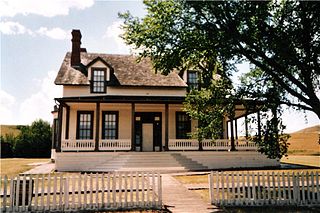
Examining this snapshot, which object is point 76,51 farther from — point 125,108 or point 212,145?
point 212,145

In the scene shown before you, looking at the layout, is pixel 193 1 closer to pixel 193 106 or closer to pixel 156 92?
pixel 193 106

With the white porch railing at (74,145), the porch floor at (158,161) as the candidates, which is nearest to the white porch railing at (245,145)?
the porch floor at (158,161)

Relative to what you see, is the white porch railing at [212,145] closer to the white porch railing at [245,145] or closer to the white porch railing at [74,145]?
the white porch railing at [245,145]

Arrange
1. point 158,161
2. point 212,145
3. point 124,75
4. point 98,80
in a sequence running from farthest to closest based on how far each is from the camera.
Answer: point 124,75 → point 98,80 → point 212,145 → point 158,161

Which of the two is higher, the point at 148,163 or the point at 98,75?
the point at 98,75

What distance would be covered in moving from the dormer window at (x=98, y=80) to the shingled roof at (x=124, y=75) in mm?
569

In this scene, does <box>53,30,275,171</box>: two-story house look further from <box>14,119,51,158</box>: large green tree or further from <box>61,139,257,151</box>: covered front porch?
<box>14,119,51,158</box>: large green tree

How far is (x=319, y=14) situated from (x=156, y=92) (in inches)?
639

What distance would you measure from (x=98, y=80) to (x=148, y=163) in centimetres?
945

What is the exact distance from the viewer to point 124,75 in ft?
89.1

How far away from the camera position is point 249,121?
13.3 metres

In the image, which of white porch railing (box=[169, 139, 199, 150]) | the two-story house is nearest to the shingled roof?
the two-story house

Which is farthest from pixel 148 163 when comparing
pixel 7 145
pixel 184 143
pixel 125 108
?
pixel 7 145

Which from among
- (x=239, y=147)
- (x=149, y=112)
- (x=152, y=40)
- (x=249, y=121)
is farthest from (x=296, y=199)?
(x=149, y=112)
